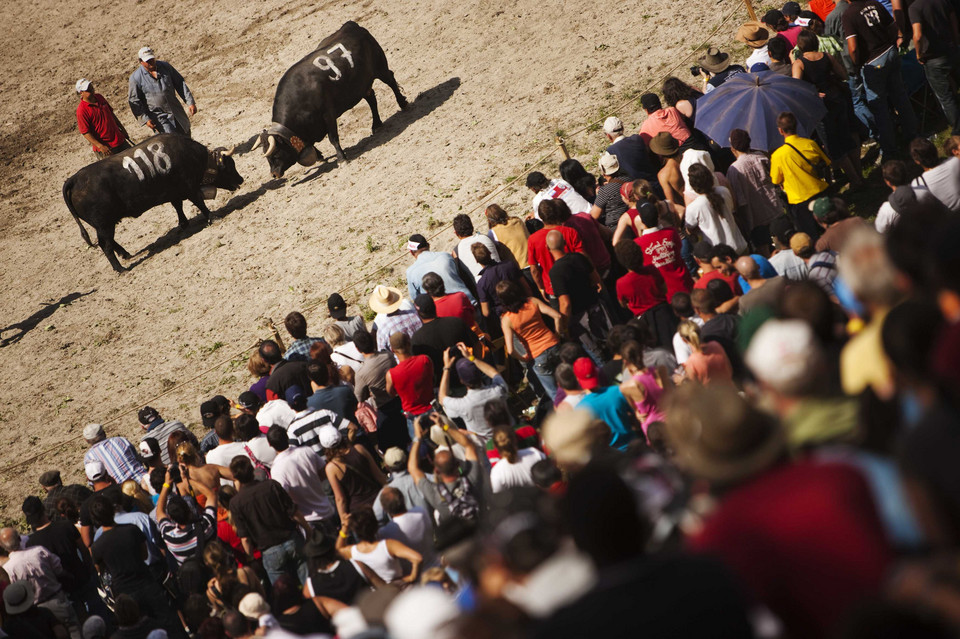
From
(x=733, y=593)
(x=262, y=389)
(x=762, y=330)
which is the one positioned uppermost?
(x=762, y=330)

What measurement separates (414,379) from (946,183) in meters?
4.77

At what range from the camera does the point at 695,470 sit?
3.12m

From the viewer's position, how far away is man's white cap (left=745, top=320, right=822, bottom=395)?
11.2 feet

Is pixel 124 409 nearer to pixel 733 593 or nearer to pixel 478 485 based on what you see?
pixel 478 485

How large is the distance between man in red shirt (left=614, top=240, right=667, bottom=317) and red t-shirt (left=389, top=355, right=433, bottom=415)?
1.86 metres

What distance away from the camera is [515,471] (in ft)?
22.0

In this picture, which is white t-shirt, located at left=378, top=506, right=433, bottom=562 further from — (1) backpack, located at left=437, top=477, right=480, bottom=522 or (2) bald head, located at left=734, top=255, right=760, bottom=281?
(2) bald head, located at left=734, top=255, right=760, bottom=281

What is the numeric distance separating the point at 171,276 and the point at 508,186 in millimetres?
5830

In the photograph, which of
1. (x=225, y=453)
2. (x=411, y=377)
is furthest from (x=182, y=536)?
(x=411, y=377)

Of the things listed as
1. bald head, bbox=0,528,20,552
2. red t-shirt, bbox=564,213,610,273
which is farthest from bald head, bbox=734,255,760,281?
bald head, bbox=0,528,20,552

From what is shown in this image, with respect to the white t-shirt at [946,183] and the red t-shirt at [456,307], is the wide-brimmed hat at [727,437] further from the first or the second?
the red t-shirt at [456,307]

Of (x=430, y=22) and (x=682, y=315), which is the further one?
(x=430, y=22)

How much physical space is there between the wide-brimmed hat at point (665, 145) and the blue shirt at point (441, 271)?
242cm

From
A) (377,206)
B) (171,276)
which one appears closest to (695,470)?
(377,206)
